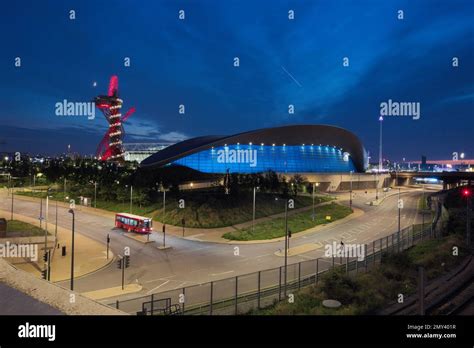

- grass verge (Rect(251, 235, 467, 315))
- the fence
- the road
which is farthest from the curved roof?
grass verge (Rect(251, 235, 467, 315))

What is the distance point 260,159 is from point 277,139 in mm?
9576

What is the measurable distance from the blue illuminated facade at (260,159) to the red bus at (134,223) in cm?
5481

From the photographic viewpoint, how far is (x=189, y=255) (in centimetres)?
3017

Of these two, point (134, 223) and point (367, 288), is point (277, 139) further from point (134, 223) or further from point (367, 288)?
point (367, 288)

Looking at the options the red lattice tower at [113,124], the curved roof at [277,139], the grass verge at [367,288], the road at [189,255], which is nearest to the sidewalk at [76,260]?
the road at [189,255]

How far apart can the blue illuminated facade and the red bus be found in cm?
5481

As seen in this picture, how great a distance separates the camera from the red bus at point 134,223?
1502 inches

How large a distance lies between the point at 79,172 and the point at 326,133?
78.3 metres

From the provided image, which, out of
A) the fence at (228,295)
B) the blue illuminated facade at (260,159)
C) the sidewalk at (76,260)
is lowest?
the sidewalk at (76,260)

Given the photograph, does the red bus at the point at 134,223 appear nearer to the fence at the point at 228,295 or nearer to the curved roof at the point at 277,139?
the fence at the point at 228,295

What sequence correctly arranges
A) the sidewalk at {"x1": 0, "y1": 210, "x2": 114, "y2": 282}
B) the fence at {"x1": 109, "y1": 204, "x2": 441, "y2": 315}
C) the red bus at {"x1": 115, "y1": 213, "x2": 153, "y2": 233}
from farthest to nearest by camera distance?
the red bus at {"x1": 115, "y1": 213, "x2": 153, "y2": 233}
the sidewalk at {"x1": 0, "y1": 210, "x2": 114, "y2": 282}
the fence at {"x1": 109, "y1": 204, "x2": 441, "y2": 315}

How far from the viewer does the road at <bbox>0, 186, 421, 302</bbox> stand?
23.3 metres

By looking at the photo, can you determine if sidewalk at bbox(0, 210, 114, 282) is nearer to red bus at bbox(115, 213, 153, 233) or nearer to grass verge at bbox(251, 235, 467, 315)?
→ red bus at bbox(115, 213, 153, 233)

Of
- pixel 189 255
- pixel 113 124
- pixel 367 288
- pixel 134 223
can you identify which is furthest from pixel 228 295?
pixel 113 124
